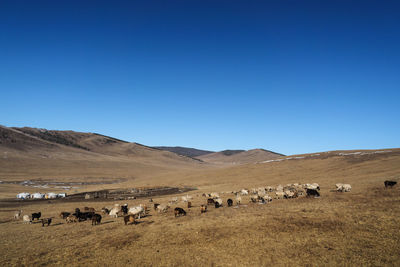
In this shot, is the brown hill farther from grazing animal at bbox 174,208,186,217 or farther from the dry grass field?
the dry grass field

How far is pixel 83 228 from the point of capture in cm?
1694

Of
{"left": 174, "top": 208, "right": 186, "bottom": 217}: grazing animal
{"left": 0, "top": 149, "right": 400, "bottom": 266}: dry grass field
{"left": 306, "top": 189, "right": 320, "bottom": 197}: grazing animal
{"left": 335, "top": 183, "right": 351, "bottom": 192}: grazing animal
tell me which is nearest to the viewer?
{"left": 0, "top": 149, "right": 400, "bottom": 266}: dry grass field

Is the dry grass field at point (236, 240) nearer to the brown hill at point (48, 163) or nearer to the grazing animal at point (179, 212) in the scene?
the grazing animal at point (179, 212)

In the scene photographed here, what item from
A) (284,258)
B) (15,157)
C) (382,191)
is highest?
(15,157)

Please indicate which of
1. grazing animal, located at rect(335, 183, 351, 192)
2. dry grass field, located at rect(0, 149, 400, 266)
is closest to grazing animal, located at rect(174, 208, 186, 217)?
dry grass field, located at rect(0, 149, 400, 266)

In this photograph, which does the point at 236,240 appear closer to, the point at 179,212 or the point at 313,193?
the point at 179,212

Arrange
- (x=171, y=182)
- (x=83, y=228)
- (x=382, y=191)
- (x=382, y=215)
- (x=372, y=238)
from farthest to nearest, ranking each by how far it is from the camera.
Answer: (x=171, y=182) < (x=382, y=191) < (x=83, y=228) < (x=382, y=215) < (x=372, y=238)

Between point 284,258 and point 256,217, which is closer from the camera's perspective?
point 284,258

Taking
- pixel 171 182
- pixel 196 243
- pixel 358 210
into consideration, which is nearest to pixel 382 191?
pixel 358 210

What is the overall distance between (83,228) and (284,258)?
47.1 ft

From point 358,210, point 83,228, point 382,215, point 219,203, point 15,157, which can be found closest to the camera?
point 382,215

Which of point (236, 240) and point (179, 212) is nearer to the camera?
point (236, 240)

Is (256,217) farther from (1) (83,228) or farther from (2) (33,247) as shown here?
(2) (33,247)

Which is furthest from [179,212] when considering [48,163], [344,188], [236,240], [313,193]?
[48,163]
